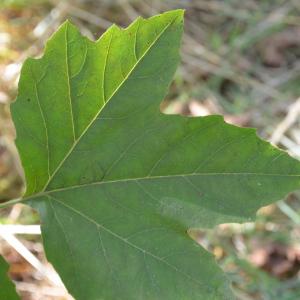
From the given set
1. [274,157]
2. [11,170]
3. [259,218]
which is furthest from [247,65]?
[274,157]

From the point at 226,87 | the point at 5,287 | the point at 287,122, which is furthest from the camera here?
the point at 226,87

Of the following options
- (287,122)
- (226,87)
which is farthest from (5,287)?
(226,87)

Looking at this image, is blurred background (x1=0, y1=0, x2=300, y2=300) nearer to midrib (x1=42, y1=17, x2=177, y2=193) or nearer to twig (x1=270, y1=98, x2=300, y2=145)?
twig (x1=270, y1=98, x2=300, y2=145)

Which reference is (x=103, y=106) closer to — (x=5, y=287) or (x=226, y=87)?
(x=5, y=287)

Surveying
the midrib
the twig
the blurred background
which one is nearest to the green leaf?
the midrib

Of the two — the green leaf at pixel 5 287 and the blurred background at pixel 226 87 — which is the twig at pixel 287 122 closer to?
the blurred background at pixel 226 87

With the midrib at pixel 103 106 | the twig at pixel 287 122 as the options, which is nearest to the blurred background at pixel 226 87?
the twig at pixel 287 122
